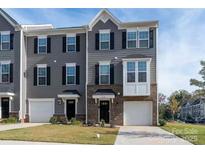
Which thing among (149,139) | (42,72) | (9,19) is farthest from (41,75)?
(149,139)

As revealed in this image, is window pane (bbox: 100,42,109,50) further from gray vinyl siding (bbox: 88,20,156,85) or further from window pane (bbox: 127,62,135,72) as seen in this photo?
window pane (bbox: 127,62,135,72)

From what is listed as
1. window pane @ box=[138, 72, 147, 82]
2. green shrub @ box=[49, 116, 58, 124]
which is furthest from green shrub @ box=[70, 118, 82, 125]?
window pane @ box=[138, 72, 147, 82]

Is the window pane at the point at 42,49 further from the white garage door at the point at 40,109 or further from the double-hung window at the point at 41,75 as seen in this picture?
the white garage door at the point at 40,109

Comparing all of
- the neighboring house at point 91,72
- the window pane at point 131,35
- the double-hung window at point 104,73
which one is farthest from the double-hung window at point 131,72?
the window pane at point 131,35

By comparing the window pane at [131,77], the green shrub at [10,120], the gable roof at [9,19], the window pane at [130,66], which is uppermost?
the gable roof at [9,19]

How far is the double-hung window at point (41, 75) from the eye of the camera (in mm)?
31172

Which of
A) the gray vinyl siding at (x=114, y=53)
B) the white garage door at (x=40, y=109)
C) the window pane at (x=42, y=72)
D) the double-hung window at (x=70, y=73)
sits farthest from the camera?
the window pane at (x=42, y=72)

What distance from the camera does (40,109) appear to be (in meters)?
31.3

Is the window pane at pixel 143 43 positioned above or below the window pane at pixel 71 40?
below

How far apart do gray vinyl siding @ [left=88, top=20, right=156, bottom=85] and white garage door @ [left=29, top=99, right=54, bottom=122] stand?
418 centimetres

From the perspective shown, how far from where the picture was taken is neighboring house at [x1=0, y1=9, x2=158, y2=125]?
2883cm
